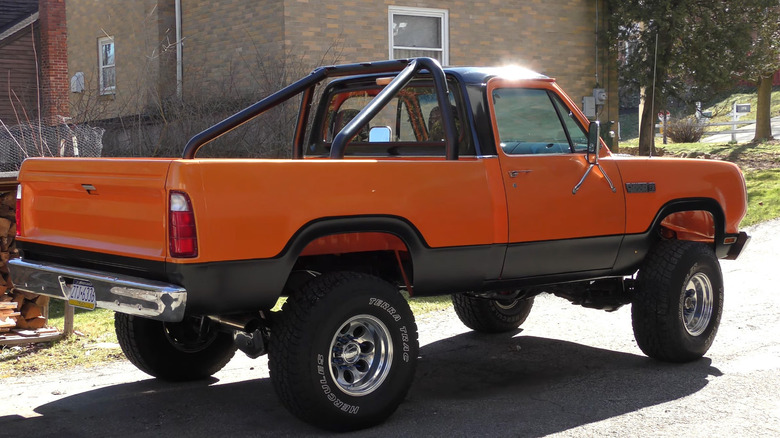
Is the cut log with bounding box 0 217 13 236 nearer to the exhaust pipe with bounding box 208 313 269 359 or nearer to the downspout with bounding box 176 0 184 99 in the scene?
the exhaust pipe with bounding box 208 313 269 359

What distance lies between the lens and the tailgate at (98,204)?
15.8 feet

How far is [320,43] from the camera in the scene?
1605 cm

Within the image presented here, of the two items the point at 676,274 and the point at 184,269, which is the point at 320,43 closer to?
the point at 676,274

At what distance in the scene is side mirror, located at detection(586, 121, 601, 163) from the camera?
20.6 ft

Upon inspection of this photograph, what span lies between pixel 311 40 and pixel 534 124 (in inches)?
399

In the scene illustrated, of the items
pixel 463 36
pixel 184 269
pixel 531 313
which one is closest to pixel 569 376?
pixel 531 313

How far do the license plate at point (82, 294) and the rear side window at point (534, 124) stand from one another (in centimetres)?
265

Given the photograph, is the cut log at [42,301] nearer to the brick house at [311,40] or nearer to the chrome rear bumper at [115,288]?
the chrome rear bumper at [115,288]

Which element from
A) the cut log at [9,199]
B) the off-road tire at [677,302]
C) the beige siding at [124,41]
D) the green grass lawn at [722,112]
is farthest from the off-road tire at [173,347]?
the green grass lawn at [722,112]

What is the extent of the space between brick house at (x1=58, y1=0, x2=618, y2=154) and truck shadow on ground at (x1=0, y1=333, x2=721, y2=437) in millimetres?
8391

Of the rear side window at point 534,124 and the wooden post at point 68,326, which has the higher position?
the rear side window at point 534,124

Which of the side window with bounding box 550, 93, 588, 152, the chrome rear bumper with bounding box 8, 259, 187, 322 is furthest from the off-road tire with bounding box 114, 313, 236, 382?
the side window with bounding box 550, 93, 588, 152

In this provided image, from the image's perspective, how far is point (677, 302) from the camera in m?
6.76

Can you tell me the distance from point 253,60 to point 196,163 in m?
12.0
